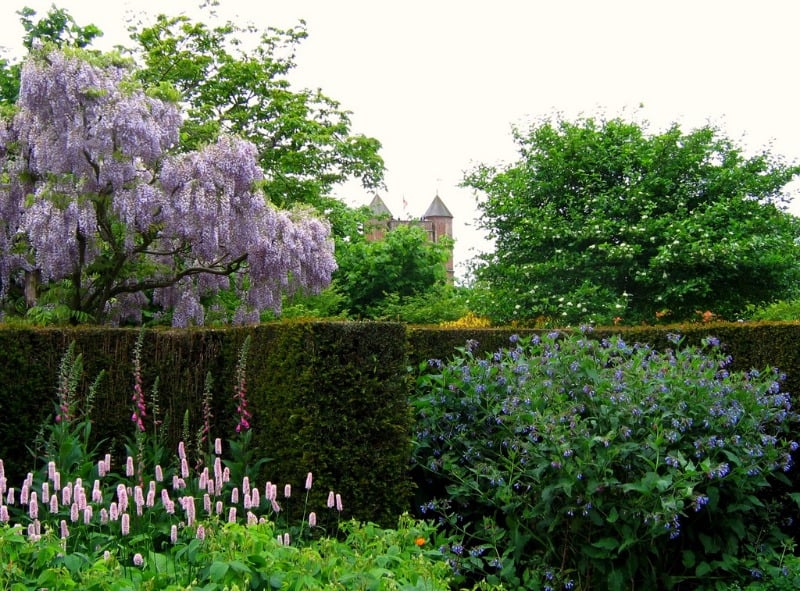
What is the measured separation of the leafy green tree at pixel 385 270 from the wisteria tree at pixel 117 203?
7.99 m

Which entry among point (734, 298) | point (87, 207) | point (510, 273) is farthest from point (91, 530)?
point (734, 298)

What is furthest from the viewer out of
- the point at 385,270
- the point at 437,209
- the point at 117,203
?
the point at 437,209

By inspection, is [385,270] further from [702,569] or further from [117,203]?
[702,569]

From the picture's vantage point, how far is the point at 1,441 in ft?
19.5

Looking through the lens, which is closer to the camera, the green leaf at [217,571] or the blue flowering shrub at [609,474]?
the green leaf at [217,571]

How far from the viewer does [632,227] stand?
14.6 m

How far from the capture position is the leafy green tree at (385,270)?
73.6 feet

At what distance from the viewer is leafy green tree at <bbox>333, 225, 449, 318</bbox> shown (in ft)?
73.6

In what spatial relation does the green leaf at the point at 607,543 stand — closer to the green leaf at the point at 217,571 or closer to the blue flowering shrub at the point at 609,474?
the blue flowering shrub at the point at 609,474

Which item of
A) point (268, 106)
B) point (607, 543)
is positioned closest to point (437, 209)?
point (268, 106)

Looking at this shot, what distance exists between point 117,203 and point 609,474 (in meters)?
9.54

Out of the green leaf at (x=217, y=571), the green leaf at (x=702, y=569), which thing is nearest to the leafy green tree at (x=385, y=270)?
the green leaf at (x=702, y=569)

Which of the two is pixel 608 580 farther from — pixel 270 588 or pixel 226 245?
pixel 226 245

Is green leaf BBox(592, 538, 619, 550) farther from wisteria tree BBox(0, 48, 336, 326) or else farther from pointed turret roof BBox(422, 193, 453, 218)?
pointed turret roof BBox(422, 193, 453, 218)
